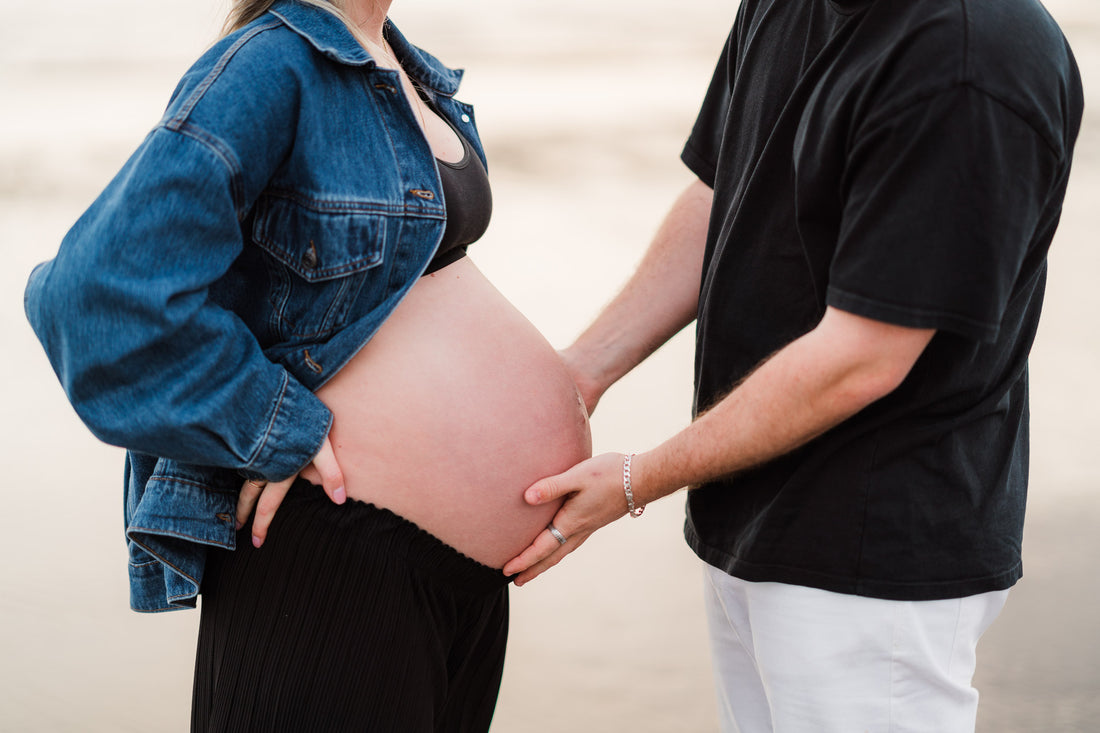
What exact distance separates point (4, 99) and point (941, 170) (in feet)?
16.1

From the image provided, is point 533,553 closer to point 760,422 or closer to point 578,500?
→ point 578,500

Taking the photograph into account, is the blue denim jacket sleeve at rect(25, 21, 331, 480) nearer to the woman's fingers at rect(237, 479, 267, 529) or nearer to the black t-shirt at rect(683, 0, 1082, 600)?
the woman's fingers at rect(237, 479, 267, 529)

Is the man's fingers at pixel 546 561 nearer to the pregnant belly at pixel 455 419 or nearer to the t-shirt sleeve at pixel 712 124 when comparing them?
the pregnant belly at pixel 455 419

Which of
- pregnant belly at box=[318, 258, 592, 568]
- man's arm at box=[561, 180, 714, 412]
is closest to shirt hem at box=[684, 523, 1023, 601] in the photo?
pregnant belly at box=[318, 258, 592, 568]

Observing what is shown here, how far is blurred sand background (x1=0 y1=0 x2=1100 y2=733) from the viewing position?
1946 mm

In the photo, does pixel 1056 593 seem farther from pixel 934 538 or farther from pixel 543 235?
pixel 543 235

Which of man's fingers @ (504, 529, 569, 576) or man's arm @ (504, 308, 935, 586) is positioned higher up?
man's arm @ (504, 308, 935, 586)

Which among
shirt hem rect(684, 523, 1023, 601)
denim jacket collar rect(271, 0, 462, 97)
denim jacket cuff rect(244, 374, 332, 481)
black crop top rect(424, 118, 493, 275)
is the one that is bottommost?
shirt hem rect(684, 523, 1023, 601)

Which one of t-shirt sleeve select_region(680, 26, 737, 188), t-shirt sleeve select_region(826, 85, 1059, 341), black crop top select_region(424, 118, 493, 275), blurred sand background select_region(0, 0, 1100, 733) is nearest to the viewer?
t-shirt sleeve select_region(826, 85, 1059, 341)

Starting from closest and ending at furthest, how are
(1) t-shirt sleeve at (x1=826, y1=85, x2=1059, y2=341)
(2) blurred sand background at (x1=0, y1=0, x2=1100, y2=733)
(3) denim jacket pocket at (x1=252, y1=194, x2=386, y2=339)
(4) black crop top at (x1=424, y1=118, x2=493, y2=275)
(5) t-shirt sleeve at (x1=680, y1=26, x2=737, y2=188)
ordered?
Answer: (1) t-shirt sleeve at (x1=826, y1=85, x2=1059, y2=341) < (3) denim jacket pocket at (x1=252, y1=194, x2=386, y2=339) < (4) black crop top at (x1=424, y1=118, x2=493, y2=275) < (5) t-shirt sleeve at (x1=680, y1=26, x2=737, y2=188) < (2) blurred sand background at (x1=0, y1=0, x2=1100, y2=733)

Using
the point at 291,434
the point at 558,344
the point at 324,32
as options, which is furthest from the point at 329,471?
the point at 558,344

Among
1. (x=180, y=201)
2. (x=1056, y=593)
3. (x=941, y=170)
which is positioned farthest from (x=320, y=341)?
(x=1056, y=593)

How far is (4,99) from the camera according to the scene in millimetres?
4512

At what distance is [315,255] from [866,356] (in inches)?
19.9
